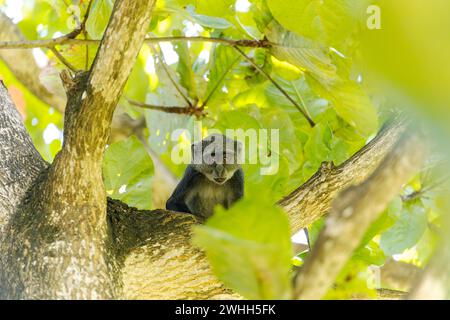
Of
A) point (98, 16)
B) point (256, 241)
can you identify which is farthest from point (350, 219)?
point (98, 16)

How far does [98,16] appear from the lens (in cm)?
386

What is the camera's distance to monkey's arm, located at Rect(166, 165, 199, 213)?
5.49 m

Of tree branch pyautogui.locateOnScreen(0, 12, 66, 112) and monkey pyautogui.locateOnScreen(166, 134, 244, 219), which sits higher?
tree branch pyautogui.locateOnScreen(0, 12, 66, 112)

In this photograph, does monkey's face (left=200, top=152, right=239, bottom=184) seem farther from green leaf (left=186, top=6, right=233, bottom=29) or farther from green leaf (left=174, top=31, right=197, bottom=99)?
green leaf (left=186, top=6, right=233, bottom=29)

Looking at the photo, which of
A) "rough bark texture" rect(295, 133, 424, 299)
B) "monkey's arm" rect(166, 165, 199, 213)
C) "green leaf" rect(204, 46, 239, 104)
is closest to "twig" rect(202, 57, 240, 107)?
"green leaf" rect(204, 46, 239, 104)

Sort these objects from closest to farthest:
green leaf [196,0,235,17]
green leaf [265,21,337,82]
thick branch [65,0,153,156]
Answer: thick branch [65,0,153,156] < green leaf [265,21,337,82] < green leaf [196,0,235,17]

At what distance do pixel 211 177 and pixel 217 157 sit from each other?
0.70 feet

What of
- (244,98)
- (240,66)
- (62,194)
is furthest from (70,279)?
(244,98)

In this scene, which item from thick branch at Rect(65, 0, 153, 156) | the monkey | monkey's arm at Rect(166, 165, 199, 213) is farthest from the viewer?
the monkey

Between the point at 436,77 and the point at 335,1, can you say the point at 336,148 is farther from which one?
the point at 436,77

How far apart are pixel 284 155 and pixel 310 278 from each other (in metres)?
3.59

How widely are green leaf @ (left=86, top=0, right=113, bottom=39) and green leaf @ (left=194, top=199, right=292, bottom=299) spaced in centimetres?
262

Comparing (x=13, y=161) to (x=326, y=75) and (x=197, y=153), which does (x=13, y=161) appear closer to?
(x=326, y=75)

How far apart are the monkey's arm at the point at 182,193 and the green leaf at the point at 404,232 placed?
78.3 inches
